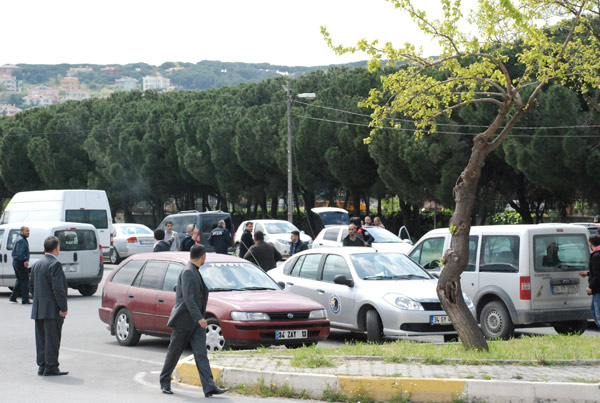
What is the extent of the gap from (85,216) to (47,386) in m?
22.6

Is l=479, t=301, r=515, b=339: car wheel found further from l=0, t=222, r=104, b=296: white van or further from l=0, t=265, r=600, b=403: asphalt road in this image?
l=0, t=222, r=104, b=296: white van

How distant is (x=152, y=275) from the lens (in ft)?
42.9

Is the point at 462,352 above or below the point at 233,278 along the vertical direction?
below

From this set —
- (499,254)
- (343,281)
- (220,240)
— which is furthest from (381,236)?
(343,281)

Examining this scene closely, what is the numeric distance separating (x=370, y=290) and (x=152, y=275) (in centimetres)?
323

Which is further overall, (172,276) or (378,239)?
(378,239)

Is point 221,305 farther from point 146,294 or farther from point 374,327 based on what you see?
point 374,327

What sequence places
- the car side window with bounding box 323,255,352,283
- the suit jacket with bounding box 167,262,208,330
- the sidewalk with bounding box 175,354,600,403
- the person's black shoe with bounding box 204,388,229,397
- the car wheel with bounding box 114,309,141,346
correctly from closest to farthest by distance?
1. the sidewalk with bounding box 175,354,600,403
2. the person's black shoe with bounding box 204,388,229,397
3. the suit jacket with bounding box 167,262,208,330
4. the car wheel with bounding box 114,309,141,346
5. the car side window with bounding box 323,255,352,283

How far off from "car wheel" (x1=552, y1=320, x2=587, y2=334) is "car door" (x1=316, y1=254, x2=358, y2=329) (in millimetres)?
3362

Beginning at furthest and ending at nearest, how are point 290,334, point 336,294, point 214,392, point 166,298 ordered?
point 336,294 < point 166,298 < point 290,334 < point 214,392

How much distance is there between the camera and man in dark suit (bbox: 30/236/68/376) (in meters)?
10.5

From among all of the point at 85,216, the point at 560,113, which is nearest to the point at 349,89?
the point at 560,113

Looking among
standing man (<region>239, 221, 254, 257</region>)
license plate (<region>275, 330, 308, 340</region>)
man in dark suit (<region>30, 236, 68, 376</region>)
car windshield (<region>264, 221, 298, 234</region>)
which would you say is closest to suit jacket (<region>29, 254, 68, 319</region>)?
man in dark suit (<region>30, 236, 68, 376</region>)

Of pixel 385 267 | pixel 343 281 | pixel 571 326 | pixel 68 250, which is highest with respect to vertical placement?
pixel 385 267
